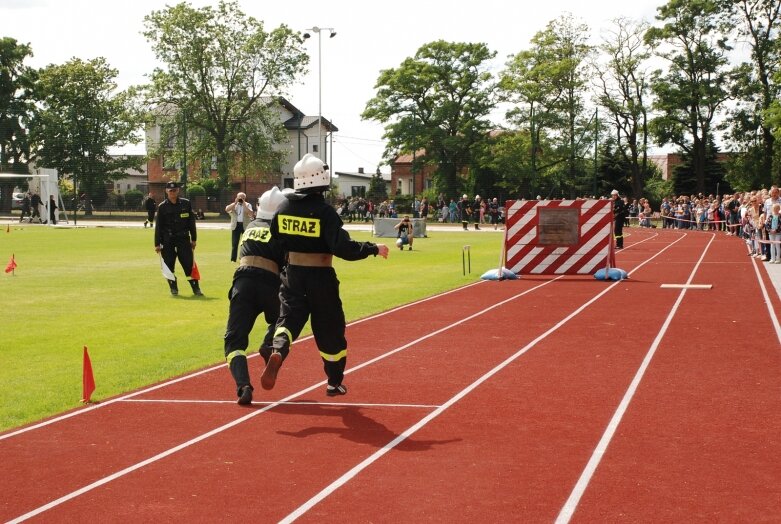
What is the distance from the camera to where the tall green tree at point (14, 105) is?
284ft

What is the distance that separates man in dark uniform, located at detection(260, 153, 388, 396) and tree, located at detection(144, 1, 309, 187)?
7082cm

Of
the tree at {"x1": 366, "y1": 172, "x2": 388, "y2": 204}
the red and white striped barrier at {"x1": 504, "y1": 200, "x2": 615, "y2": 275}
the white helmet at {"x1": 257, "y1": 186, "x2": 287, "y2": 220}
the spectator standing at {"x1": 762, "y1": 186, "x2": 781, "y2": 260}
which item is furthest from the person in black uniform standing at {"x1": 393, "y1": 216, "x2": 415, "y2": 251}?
the tree at {"x1": 366, "y1": 172, "x2": 388, "y2": 204}

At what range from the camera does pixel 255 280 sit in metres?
8.68

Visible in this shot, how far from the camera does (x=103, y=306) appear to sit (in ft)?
52.3

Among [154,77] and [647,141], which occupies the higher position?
[154,77]

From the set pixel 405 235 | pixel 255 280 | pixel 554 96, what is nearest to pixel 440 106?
pixel 554 96

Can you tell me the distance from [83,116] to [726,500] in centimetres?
8513

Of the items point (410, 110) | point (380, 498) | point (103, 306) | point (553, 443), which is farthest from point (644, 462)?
point (410, 110)

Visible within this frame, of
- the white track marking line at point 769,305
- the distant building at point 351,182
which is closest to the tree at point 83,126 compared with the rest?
the distant building at point 351,182

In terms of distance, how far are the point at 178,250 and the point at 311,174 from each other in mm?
9403

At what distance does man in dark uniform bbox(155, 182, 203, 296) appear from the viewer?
17.0m

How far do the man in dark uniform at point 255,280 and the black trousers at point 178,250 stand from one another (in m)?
8.49

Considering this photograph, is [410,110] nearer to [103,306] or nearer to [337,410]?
[103,306]

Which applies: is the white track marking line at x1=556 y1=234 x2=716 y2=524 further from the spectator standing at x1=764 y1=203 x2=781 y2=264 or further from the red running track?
the spectator standing at x1=764 y1=203 x2=781 y2=264
